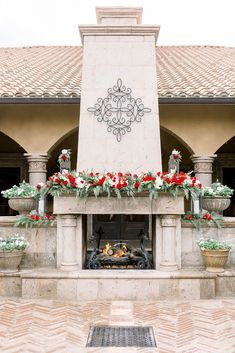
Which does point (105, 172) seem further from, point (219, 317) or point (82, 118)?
point (219, 317)

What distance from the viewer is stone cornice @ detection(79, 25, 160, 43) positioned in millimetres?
7172

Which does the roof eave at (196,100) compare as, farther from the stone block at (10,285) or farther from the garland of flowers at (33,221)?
the stone block at (10,285)

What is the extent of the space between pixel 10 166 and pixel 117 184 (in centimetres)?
838

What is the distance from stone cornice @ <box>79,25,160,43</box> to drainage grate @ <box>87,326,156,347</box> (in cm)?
480

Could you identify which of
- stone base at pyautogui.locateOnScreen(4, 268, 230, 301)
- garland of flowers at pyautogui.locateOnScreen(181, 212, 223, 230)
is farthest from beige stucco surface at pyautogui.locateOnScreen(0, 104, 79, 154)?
stone base at pyautogui.locateOnScreen(4, 268, 230, 301)

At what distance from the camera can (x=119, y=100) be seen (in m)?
7.06

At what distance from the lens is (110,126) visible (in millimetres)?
6984

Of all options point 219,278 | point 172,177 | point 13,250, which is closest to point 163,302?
point 219,278

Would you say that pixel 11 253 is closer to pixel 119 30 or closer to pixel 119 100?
pixel 119 100

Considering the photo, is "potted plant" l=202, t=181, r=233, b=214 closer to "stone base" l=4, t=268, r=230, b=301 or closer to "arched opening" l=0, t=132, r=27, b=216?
"stone base" l=4, t=268, r=230, b=301

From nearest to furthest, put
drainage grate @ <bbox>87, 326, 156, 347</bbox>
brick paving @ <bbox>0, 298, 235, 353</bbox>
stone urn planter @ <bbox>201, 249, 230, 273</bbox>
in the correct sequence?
brick paving @ <bbox>0, 298, 235, 353</bbox> < drainage grate @ <bbox>87, 326, 156, 347</bbox> < stone urn planter @ <bbox>201, 249, 230, 273</bbox>

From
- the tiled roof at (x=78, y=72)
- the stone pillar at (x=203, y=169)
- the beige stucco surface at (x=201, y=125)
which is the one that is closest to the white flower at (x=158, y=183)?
the tiled roof at (x=78, y=72)

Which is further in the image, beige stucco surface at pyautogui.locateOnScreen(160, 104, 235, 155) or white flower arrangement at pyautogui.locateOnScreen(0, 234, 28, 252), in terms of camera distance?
beige stucco surface at pyautogui.locateOnScreen(160, 104, 235, 155)

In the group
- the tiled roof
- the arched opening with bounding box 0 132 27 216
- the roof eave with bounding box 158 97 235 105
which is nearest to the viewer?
the roof eave with bounding box 158 97 235 105
